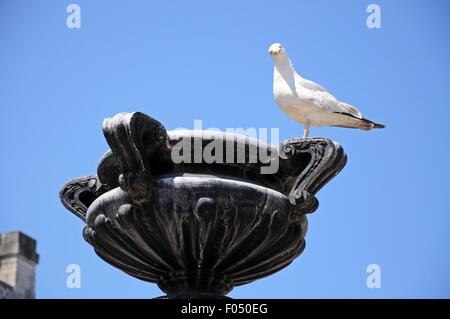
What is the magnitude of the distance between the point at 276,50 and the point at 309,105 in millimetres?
1035

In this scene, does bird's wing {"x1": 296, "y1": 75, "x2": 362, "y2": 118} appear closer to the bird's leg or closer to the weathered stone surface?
the bird's leg

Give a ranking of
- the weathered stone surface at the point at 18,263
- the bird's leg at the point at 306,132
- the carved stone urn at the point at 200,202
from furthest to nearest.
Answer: the weathered stone surface at the point at 18,263 < the bird's leg at the point at 306,132 < the carved stone urn at the point at 200,202

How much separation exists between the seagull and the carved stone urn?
0.99 m

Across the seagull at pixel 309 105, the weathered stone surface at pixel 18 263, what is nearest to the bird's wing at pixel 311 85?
the seagull at pixel 309 105

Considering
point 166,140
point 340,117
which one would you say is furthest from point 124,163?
point 340,117

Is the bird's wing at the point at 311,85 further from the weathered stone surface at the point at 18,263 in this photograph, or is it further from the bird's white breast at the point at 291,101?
the weathered stone surface at the point at 18,263

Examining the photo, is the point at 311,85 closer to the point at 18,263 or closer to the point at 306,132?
the point at 306,132

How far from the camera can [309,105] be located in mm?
12109

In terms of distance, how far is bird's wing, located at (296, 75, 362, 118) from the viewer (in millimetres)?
12180

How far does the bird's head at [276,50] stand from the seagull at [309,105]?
0.18 meters

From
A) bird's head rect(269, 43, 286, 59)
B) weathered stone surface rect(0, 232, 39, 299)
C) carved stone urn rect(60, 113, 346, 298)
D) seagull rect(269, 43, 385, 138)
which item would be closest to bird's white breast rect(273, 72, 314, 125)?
seagull rect(269, 43, 385, 138)

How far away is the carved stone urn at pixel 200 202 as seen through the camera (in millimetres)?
10633

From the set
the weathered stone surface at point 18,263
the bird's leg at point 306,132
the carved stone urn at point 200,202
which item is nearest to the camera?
the carved stone urn at point 200,202
